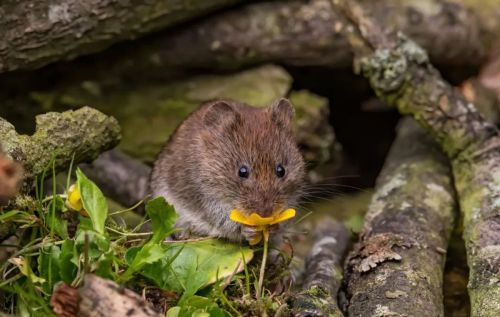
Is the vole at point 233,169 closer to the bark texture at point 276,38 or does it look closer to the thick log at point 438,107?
the thick log at point 438,107

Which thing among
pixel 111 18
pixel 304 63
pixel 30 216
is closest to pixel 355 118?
pixel 304 63

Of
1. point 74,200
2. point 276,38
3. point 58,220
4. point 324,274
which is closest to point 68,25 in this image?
point 74,200

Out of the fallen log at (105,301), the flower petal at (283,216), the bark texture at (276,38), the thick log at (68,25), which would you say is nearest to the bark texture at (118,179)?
the thick log at (68,25)

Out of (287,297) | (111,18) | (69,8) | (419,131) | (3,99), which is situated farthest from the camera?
(419,131)

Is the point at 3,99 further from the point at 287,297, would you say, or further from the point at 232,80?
the point at 287,297

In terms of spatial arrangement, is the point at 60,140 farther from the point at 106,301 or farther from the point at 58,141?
the point at 106,301

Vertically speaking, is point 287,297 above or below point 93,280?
below
